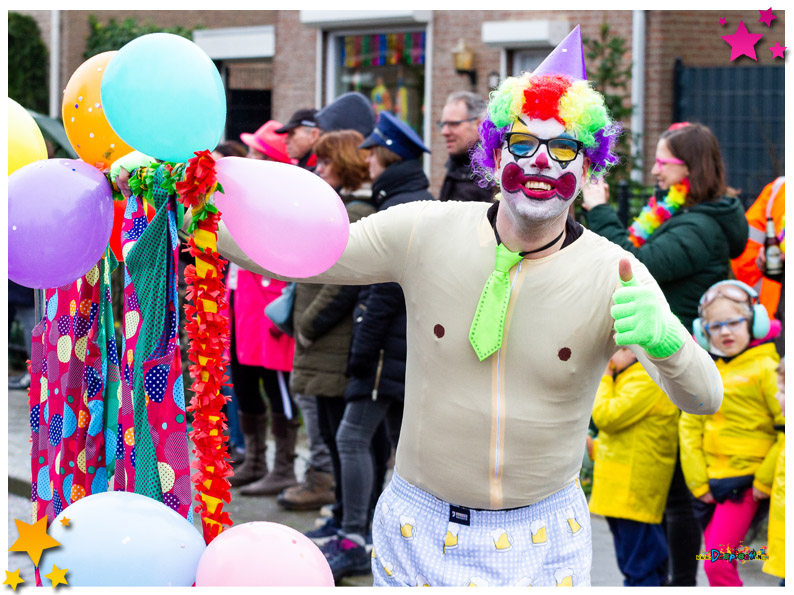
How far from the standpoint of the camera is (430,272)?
2596 mm

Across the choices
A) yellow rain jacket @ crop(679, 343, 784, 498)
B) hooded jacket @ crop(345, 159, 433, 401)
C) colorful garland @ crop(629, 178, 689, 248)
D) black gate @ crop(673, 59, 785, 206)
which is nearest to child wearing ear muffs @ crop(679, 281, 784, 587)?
yellow rain jacket @ crop(679, 343, 784, 498)

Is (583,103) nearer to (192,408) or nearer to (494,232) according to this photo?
(494,232)

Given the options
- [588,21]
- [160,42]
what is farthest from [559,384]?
[588,21]

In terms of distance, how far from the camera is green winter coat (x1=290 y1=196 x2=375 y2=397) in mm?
4801

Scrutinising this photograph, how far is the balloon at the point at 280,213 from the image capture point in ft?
7.36

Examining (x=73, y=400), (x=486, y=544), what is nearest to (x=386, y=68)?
(x=73, y=400)

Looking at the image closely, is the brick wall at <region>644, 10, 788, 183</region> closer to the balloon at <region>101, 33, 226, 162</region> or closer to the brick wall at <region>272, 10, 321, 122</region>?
the brick wall at <region>272, 10, 321, 122</region>

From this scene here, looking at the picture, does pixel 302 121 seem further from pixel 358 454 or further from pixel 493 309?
pixel 493 309

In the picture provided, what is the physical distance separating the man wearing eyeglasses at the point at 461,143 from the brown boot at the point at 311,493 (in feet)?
5.77

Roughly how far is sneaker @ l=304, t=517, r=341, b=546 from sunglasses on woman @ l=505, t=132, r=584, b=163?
283cm

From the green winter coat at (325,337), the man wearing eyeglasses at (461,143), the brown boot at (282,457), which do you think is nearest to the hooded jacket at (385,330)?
the man wearing eyeglasses at (461,143)

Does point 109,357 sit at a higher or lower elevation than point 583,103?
lower

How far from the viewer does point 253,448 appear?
595cm
